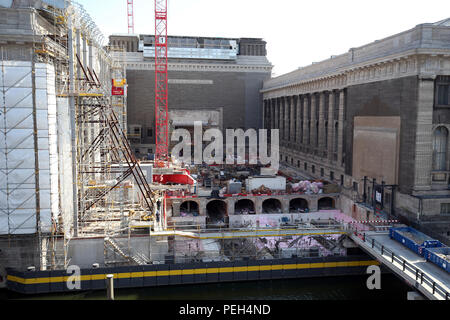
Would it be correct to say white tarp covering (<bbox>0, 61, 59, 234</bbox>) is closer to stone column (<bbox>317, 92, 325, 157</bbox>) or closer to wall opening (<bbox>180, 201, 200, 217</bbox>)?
wall opening (<bbox>180, 201, 200, 217</bbox>)

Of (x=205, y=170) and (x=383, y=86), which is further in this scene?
(x=205, y=170)

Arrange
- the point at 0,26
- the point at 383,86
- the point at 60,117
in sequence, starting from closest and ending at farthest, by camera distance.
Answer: the point at 0,26 < the point at 60,117 < the point at 383,86

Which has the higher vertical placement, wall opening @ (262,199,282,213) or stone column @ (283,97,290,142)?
stone column @ (283,97,290,142)

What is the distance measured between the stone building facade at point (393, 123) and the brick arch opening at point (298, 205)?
3737 mm

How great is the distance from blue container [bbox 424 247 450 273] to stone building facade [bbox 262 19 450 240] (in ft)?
17.2

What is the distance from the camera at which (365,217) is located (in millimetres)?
32781

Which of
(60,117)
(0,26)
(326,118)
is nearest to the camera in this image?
(0,26)

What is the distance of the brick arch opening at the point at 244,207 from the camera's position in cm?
3912

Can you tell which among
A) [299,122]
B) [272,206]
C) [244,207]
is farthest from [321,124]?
[244,207]

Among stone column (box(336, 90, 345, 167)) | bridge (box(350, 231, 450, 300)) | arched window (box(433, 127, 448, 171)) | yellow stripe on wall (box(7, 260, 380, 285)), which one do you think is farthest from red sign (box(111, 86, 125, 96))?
arched window (box(433, 127, 448, 171))

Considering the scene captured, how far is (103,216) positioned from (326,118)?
1084 inches

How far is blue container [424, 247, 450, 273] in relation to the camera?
66.7 feet

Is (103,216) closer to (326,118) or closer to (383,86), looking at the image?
(383,86)

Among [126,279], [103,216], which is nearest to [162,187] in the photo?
[103,216]
